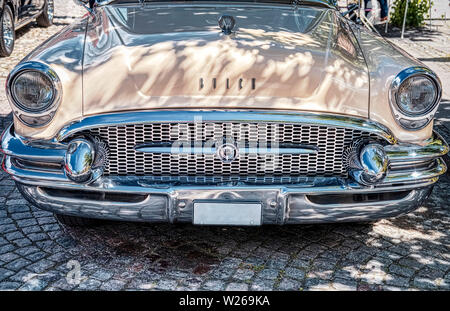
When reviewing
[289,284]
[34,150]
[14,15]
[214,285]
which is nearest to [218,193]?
[214,285]

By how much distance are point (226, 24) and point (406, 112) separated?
3.72ft

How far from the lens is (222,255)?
3430 mm

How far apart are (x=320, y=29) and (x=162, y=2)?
1127 mm

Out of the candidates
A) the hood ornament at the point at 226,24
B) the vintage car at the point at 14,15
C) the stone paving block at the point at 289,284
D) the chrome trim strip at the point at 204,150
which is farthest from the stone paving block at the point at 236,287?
the vintage car at the point at 14,15

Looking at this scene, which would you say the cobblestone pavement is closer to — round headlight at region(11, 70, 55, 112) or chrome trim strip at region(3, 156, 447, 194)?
chrome trim strip at region(3, 156, 447, 194)

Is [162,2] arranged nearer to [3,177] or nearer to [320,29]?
[320,29]

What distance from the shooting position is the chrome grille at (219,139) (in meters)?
3.03

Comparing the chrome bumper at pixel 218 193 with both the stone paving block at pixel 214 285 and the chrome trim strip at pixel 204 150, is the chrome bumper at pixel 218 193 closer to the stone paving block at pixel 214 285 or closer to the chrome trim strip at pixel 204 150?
the chrome trim strip at pixel 204 150

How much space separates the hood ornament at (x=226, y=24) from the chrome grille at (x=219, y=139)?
2.30 feet

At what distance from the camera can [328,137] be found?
10.2 feet

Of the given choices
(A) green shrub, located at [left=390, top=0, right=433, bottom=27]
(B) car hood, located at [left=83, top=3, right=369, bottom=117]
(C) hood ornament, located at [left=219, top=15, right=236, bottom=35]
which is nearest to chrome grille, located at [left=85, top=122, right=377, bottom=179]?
(B) car hood, located at [left=83, top=3, right=369, bottom=117]

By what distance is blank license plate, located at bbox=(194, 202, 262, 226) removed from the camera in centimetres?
299

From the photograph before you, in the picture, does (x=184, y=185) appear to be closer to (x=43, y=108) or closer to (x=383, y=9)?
(x=43, y=108)

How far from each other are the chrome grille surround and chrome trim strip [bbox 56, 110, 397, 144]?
28 millimetres
